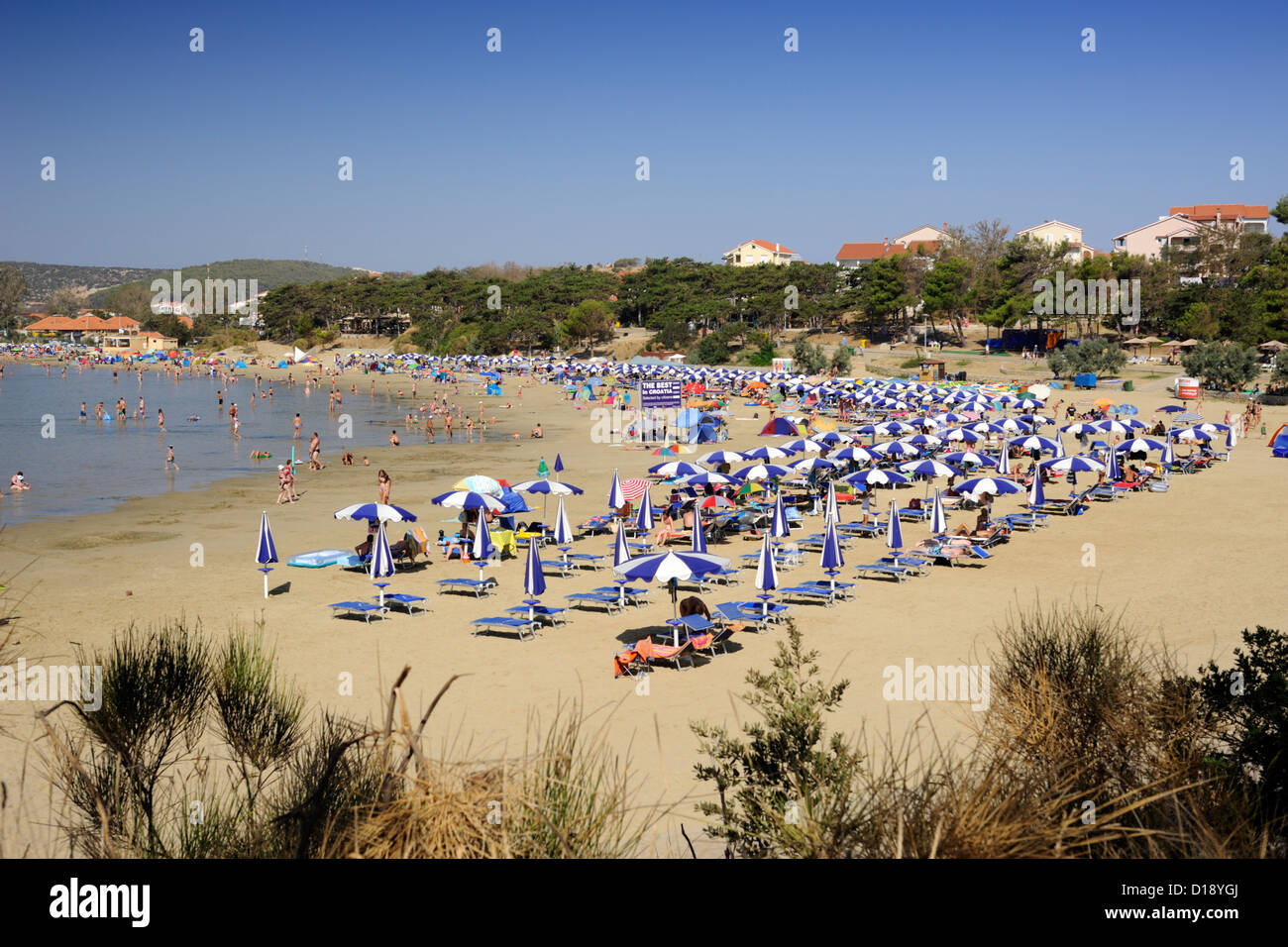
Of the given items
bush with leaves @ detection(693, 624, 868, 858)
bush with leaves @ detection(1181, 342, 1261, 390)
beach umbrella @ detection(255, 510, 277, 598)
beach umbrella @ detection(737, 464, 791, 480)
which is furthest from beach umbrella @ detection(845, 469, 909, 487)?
bush with leaves @ detection(1181, 342, 1261, 390)

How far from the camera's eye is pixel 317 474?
29.0 metres

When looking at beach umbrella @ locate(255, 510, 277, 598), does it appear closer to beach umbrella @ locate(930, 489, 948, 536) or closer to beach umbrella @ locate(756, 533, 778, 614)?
beach umbrella @ locate(756, 533, 778, 614)

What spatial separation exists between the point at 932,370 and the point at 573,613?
4853cm

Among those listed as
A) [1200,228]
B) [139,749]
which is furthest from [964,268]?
[139,749]

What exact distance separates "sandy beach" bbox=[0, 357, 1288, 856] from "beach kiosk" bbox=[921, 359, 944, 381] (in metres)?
32.0

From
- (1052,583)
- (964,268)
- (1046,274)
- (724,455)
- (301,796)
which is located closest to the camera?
(301,796)

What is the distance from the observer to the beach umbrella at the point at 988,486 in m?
19.1

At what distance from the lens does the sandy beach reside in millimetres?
9648

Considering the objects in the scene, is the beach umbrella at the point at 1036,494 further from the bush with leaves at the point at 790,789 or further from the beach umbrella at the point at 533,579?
the bush with leaves at the point at 790,789

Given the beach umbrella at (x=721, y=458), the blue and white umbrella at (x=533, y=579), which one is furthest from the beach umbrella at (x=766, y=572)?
the beach umbrella at (x=721, y=458)

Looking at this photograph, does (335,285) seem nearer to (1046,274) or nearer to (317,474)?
(1046,274)

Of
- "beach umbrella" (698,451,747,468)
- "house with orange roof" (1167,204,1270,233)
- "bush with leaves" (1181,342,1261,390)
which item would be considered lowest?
"beach umbrella" (698,451,747,468)
